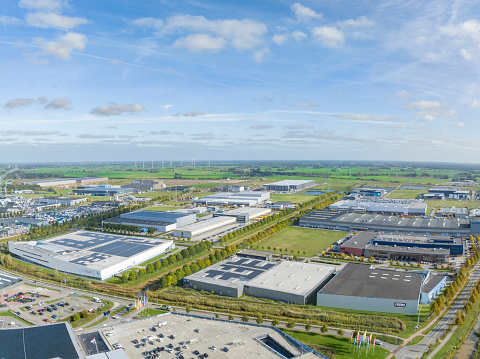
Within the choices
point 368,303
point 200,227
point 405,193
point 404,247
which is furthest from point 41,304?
point 405,193

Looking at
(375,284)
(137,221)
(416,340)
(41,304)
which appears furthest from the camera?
(137,221)

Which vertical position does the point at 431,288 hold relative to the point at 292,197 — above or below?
below

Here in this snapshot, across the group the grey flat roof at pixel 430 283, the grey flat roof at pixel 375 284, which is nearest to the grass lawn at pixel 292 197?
the grey flat roof at pixel 375 284

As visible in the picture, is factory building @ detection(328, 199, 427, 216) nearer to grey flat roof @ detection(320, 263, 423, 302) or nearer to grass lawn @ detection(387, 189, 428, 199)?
grass lawn @ detection(387, 189, 428, 199)

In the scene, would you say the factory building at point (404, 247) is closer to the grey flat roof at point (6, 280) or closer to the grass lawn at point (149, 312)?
the grass lawn at point (149, 312)

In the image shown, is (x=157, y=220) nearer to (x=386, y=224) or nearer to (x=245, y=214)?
(x=245, y=214)

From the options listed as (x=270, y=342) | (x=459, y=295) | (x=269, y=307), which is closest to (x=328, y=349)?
(x=270, y=342)
